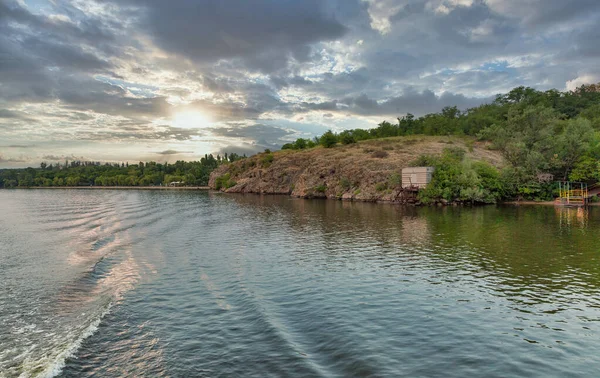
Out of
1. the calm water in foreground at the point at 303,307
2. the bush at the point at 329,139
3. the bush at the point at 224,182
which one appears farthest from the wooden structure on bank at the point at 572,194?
the bush at the point at 224,182

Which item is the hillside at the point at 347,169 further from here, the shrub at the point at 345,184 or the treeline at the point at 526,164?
the treeline at the point at 526,164

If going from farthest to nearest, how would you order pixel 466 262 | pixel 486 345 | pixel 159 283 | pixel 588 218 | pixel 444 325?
pixel 588 218, pixel 466 262, pixel 159 283, pixel 444 325, pixel 486 345

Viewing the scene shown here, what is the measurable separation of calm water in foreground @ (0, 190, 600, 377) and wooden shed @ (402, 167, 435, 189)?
152ft

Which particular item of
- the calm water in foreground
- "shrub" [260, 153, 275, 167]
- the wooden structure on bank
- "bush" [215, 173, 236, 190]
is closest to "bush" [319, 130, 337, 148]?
"shrub" [260, 153, 275, 167]

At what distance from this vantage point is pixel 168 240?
41562 millimetres

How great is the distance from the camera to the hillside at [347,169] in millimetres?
104312

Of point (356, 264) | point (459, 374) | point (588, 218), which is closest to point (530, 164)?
point (588, 218)

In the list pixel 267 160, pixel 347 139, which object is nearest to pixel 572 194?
pixel 347 139

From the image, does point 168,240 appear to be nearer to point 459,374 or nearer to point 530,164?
point 459,374

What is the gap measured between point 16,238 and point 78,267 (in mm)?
18537

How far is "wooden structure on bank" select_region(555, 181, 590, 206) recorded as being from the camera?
239ft

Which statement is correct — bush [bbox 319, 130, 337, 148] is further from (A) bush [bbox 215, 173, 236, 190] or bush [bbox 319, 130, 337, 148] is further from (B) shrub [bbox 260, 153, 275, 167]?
(A) bush [bbox 215, 173, 236, 190]

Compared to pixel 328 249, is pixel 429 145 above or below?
above

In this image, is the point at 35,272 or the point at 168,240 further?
the point at 168,240
